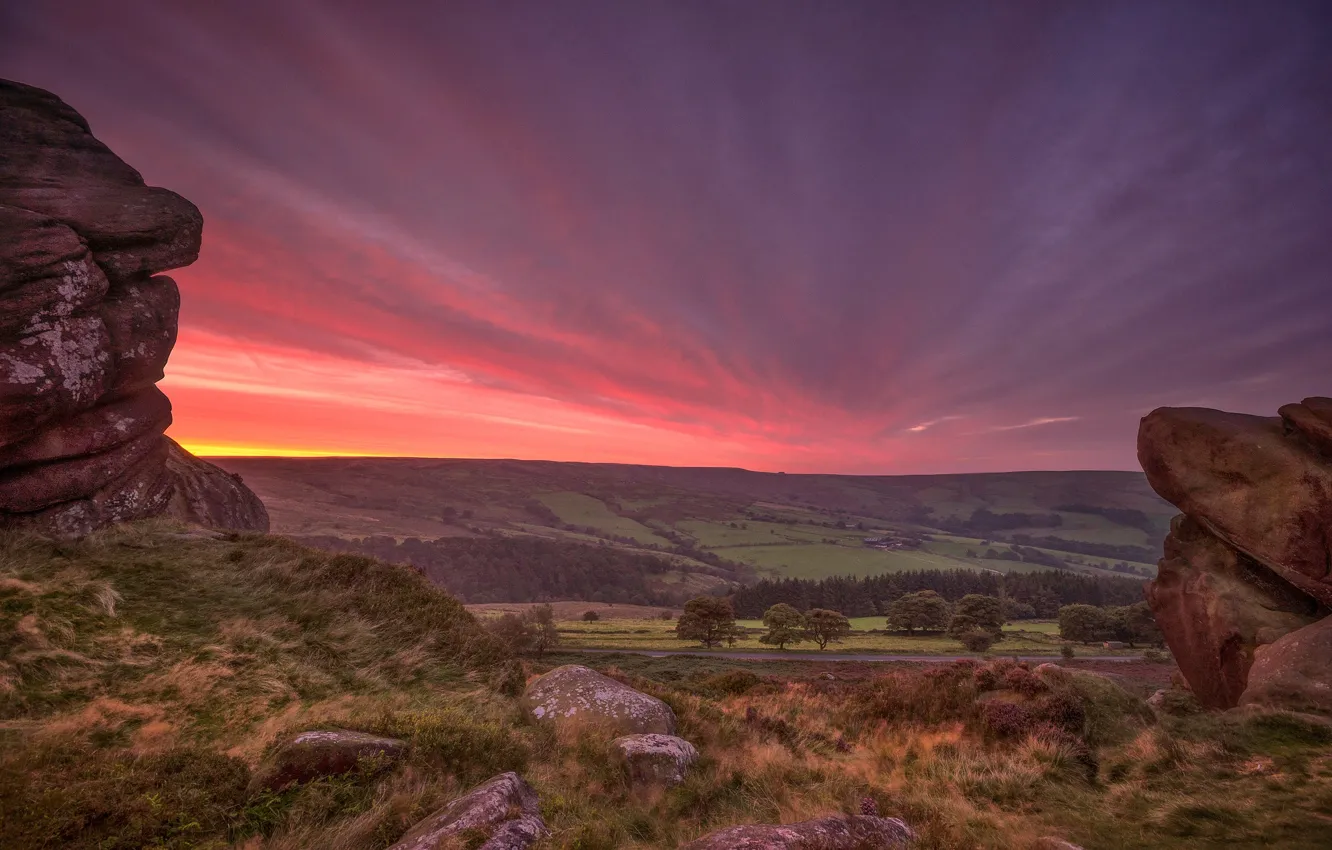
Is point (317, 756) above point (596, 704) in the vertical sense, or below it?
above

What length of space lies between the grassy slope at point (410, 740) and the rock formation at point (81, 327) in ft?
12.4

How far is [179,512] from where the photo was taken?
82.0ft

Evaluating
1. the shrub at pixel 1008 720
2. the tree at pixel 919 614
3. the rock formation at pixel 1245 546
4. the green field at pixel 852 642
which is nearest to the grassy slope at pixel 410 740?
the shrub at pixel 1008 720

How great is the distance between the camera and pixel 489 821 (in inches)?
260

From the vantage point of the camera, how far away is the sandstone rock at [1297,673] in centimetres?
1456

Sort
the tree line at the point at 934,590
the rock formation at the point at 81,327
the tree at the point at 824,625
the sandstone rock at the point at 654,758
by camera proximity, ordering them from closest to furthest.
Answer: the sandstone rock at the point at 654,758, the rock formation at the point at 81,327, the tree at the point at 824,625, the tree line at the point at 934,590

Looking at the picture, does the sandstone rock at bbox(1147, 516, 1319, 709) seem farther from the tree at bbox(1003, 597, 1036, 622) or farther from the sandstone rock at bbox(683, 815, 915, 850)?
the tree at bbox(1003, 597, 1036, 622)

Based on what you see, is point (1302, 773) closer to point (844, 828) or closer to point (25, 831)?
point (844, 828)

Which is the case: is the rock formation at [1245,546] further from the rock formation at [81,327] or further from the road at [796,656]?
the road at [796,656]

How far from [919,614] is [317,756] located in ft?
361

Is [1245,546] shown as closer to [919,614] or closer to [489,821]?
[489,821]

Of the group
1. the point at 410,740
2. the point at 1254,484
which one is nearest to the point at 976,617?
the point at 1254,484

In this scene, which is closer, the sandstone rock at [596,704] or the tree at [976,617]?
the sandstone rock at [596,704]

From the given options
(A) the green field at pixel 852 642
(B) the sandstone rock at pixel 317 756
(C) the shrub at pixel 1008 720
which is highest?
(B) the sandstone rock at pixel 317 756
